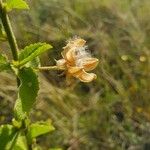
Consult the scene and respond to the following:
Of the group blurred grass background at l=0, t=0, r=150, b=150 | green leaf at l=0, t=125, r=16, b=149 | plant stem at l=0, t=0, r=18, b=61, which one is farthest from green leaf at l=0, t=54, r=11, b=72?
blurred grass background at l=0, t=0, r=150, b=150

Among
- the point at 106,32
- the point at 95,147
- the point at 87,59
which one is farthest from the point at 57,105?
the point at 87,59

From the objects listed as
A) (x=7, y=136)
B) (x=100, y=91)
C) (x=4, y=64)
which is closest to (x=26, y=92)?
(x=4, y=64)

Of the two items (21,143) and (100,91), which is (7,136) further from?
(100,91)

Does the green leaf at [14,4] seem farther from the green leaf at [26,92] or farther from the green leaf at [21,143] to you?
the green leaf at [21,143]

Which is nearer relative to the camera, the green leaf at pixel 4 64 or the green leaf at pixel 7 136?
the green leaf at pixel 4 64

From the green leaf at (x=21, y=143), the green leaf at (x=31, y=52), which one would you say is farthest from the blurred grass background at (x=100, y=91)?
the green leaf at (x=31, y=52)

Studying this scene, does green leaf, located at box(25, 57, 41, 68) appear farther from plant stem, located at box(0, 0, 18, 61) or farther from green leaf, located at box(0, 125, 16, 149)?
green leaf, located at box(0, 125, 16, 149)

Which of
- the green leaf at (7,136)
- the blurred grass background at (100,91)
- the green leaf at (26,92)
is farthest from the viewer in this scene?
the blurred grass background at (100,91)
